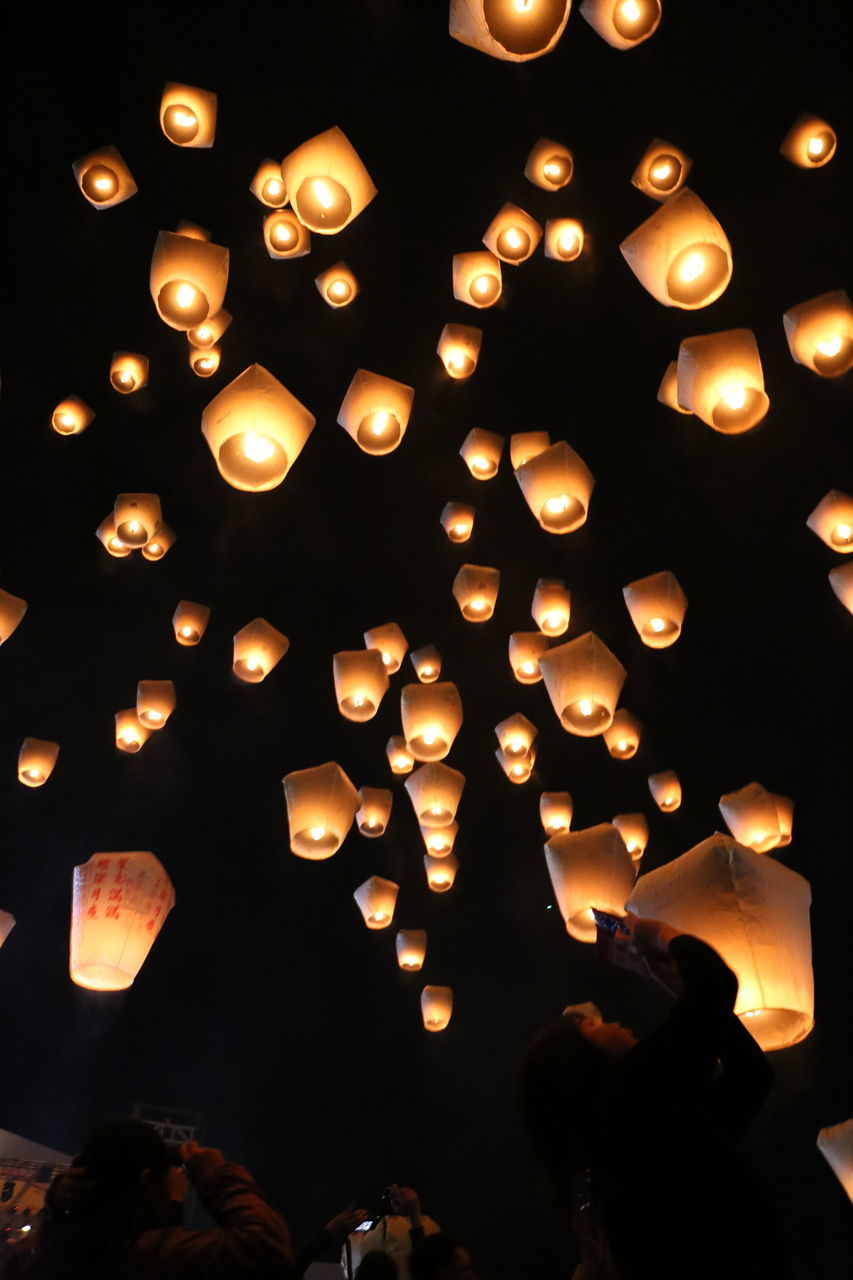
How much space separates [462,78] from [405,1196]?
536 centimetres

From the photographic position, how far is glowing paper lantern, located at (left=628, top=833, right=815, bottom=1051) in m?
2.42

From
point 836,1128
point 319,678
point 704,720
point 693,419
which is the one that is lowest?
point 836,1128

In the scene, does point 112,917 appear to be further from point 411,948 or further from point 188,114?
point 411,948

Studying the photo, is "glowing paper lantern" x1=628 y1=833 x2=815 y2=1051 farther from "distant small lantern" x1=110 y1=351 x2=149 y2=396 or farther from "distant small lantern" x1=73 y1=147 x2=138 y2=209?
"distant small lantern" x1=110 y1=351 x2=149 y2=396

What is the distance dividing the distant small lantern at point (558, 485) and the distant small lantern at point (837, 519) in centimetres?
151

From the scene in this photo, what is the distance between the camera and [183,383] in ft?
18.9

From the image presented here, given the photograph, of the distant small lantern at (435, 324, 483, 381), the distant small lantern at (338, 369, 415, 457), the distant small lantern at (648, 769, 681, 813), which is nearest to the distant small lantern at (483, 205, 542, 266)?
the distant small lantern at (435, 324, 483, 381)

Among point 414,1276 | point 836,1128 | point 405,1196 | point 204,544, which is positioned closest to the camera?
point 414,1276

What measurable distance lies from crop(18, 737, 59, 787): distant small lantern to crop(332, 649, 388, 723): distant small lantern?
232 centimetres

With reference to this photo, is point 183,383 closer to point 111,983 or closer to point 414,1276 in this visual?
point 111,983

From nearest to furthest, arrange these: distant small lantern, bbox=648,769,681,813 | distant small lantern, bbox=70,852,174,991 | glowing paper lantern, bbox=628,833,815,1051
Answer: glowing paper lantern, bbox=628,833,815,1051 → distant small lantern, bbox=70,852,174,991 → distant small lantern, bbox=648,769,681,813

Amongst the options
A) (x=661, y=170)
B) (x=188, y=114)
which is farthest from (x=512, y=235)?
(x=188, y=114)

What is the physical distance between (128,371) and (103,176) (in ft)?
4.11

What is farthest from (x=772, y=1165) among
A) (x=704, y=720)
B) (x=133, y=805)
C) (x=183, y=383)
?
(x=183, y=383)
